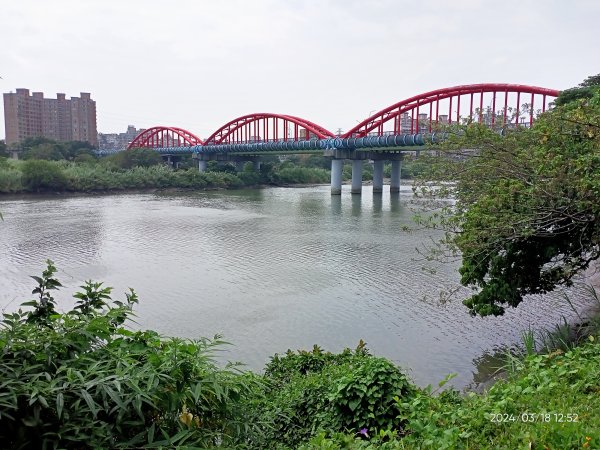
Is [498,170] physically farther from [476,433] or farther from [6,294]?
[6,294]

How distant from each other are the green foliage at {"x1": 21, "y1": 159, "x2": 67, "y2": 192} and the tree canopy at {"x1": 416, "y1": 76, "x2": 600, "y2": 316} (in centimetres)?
3566

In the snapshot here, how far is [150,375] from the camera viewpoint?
7.42ft

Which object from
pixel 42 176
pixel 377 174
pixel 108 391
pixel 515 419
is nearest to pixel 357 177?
pixel 377 174

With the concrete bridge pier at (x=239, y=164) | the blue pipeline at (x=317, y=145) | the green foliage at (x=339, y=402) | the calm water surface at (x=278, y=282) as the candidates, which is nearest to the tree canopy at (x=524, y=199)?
the calm water surface at (x=278, y=282)

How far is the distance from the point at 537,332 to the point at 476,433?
246 inches

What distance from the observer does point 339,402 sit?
4016 mm

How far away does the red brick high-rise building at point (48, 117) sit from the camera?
82.2 m

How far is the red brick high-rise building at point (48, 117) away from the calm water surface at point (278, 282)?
67381 mm

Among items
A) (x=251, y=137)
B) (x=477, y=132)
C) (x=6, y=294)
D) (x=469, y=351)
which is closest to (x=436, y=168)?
(x=477, y=132)

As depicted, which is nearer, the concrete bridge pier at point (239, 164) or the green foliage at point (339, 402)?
the green foliage at point (339, 402)

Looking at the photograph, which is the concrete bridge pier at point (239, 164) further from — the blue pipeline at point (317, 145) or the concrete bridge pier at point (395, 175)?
the concrete bridge pier at point (395, 175)

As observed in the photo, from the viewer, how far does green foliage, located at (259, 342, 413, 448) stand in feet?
12.9

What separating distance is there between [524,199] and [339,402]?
14.4 ft

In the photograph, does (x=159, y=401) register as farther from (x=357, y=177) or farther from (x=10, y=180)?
(x=357, y=177)
